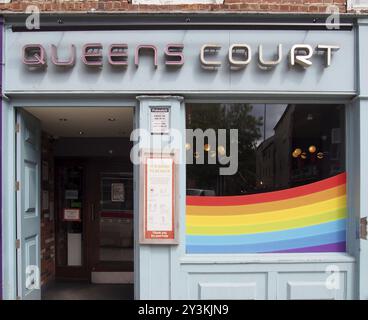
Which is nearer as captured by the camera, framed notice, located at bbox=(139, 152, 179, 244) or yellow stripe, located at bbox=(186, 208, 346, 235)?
framed notice, located at bbox=(139, 152, 179, 244)

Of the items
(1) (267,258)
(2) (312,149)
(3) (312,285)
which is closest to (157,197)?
(1) (267,258)

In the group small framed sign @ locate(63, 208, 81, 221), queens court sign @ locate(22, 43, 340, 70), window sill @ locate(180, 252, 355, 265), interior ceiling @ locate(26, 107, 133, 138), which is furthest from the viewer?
Answer: small framed sign @ locate(63, 208, 81, 221)

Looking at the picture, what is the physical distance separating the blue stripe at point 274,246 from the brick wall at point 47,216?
2781 millimetres

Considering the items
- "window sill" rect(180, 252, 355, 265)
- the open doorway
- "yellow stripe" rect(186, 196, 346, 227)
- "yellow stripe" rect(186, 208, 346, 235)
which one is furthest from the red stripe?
the open doorway

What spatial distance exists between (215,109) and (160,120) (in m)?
0.69

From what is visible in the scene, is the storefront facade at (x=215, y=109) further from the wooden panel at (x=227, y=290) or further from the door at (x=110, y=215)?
the door at (x=110, y=215)

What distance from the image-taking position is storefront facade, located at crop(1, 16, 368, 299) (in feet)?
13.8

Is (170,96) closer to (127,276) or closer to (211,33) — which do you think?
(211,33)

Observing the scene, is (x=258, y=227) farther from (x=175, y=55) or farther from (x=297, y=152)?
(x=175, y=55)

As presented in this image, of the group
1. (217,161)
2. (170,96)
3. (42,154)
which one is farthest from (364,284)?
(42,154)

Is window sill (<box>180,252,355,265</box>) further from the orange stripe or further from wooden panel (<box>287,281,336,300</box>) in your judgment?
the orange stripe

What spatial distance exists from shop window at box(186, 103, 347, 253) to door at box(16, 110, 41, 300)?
6.78 ft

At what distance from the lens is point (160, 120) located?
4.26m
